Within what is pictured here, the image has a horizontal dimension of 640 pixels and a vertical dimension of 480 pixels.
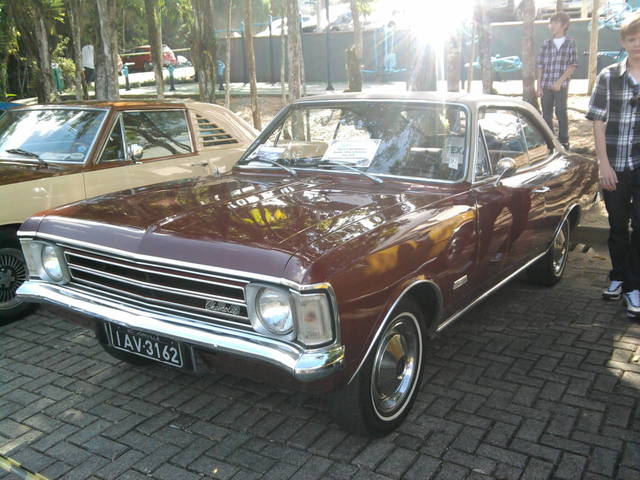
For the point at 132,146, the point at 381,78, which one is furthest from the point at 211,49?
the point at 381,78

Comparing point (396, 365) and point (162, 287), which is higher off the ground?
point (162, 287)

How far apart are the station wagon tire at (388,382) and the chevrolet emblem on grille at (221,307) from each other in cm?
62

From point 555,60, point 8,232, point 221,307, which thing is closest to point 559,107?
point 555,60

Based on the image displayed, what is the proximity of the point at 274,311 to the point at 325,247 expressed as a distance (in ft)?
1.18

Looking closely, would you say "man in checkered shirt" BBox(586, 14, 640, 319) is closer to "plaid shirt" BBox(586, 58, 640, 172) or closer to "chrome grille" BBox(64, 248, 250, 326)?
"plaid shirt" BBox(586, 58, 640, 172)

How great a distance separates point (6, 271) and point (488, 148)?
3.64 metres

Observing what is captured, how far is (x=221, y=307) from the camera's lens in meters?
2.96

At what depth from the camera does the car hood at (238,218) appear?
288cm

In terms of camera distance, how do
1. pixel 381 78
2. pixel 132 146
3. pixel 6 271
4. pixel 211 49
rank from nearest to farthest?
1. pixel 6 271
2. pixel 132 146
3. pixel 211 49
4. pixel 381 78

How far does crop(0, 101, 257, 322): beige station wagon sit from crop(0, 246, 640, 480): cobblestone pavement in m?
0.97

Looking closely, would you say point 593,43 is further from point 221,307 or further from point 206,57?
point 221,307

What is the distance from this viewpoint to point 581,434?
324 centimetres

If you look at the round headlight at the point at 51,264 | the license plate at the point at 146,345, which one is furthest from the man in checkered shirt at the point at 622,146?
the round headlight at the point at 51,264

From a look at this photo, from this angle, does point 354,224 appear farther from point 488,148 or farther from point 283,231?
point 488,148
